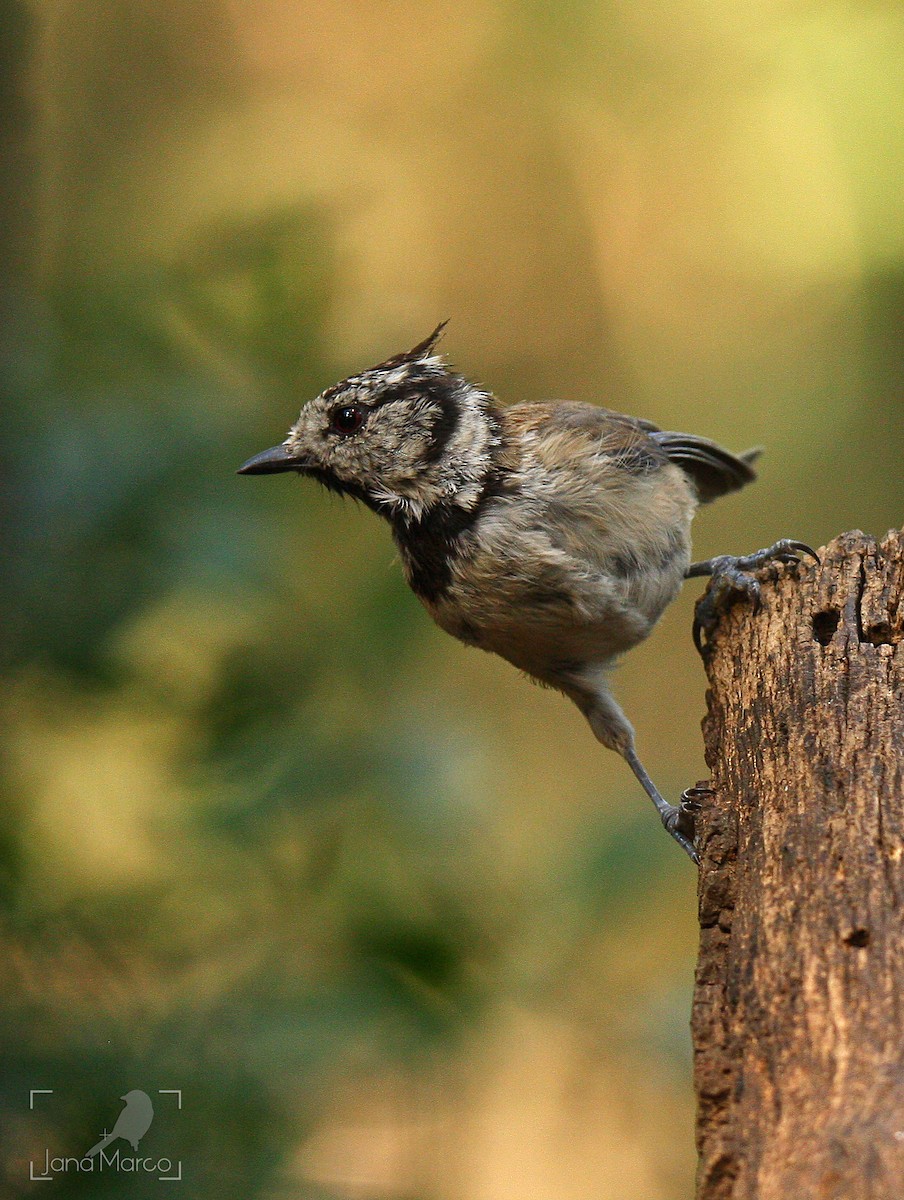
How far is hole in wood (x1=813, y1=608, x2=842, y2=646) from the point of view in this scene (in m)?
2.77

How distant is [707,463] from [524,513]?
3.62 ft

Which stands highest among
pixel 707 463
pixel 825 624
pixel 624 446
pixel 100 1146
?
pixel 707 463

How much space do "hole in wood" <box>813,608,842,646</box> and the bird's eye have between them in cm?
159

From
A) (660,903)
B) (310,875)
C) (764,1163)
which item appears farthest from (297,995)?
(764,1163)

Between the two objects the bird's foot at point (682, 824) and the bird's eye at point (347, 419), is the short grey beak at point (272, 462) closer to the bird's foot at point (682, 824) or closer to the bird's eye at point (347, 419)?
the bird's eye at point (347, 419)

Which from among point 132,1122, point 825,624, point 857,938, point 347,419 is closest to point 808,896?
point 857,938

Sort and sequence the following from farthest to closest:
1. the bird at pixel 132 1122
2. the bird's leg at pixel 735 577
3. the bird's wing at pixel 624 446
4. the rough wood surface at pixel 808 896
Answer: the bird's wing at pixel 624 446 → the bird's leg at pixel 735 577 → the bird at pixel 132 1122 → the rough wood surface at pixel 808 896

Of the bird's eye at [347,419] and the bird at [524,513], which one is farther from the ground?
the bird's eye at [347,419]

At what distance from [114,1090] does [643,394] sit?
19.0 feet

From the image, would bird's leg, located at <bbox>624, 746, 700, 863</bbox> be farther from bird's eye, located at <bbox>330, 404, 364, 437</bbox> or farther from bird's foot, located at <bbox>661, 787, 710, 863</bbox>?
bird's eye, located at <bbox>330, 404, 364, 437</bbox>

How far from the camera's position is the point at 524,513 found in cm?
344

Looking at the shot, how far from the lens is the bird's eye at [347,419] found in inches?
147

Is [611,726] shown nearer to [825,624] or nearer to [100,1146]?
[825,624]

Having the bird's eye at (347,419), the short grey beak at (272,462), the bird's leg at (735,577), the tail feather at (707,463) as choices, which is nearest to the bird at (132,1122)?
the short grey beak at (272,462)
